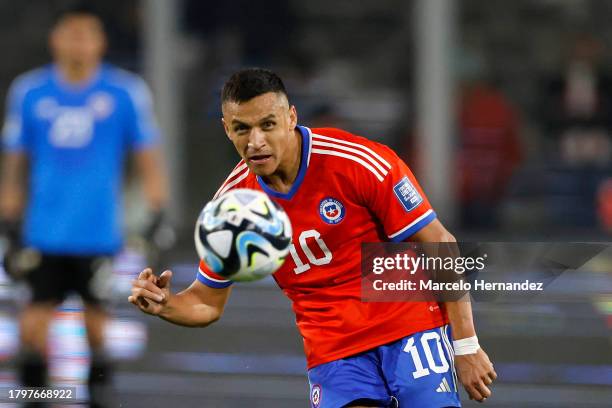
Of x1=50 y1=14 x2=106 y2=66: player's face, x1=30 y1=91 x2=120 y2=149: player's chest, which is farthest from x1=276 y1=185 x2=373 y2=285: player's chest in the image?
x1=50 y1=14 x2=106 y2=66: player's face

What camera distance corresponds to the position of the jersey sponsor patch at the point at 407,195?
13.6 feet

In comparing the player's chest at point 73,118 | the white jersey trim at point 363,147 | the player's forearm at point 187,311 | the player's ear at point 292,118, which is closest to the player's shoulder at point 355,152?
the white jersey trim at point 363,147

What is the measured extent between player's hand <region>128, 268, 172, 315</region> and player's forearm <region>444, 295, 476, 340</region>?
942mm

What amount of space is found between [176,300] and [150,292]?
23 centimetres

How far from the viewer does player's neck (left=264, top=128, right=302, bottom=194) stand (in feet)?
13.9

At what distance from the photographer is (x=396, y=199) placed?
4.16m

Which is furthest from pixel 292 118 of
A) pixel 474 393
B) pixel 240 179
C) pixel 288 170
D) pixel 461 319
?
pixel 474 393

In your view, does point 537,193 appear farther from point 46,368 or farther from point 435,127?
point 46,368

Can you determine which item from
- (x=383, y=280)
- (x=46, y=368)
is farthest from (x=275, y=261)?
(x=46, y=368)

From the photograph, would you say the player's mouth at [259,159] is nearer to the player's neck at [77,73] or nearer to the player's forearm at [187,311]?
the player's forearm at [187,311]

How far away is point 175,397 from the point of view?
22.7 feet

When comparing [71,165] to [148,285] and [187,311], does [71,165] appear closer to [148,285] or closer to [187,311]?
[187,311]

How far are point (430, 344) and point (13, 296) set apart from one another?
6455mm

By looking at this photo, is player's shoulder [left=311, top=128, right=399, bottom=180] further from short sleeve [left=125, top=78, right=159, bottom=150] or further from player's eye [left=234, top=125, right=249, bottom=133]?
short sleeve [left=125, top=78, right=159, bottom=150]
